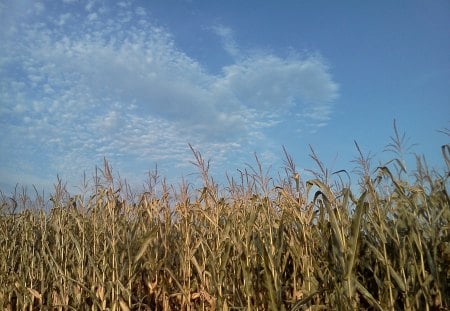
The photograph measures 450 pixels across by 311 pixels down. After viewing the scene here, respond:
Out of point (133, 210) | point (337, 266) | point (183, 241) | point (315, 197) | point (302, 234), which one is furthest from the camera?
A: point (133, 210)

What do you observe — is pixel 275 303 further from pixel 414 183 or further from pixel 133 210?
pixel 133 210

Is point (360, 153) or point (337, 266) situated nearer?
point (337, 266)

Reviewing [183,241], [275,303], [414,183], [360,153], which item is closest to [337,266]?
[275,303]

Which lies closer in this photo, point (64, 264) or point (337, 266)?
point (337, 266)

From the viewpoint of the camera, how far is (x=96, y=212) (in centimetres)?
503

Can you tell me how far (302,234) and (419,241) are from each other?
1067mm

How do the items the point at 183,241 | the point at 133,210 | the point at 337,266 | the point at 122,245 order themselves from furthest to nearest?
1. the point at 133,210
2. the point at 183,241
3. the point at 122,245
4. the point at 337,266

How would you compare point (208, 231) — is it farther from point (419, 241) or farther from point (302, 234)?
point (419, 241)

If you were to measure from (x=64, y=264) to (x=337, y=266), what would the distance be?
330 centimetres

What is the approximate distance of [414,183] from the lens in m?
4.41

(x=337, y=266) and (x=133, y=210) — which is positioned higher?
(x=133, y=210)

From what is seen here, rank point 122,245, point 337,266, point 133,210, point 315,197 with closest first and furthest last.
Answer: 1. point 337,266
2. point 315,197
3. point 122,245
4. point 133,210

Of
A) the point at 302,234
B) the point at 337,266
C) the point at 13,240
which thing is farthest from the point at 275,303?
the point at 13,240

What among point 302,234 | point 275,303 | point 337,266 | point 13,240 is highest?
point 13,240
